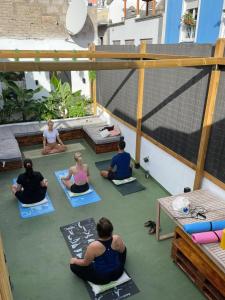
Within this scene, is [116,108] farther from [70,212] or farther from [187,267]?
[187,267]

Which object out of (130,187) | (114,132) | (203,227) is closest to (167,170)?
(130,187)

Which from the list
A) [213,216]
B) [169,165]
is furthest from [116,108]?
[213,216]

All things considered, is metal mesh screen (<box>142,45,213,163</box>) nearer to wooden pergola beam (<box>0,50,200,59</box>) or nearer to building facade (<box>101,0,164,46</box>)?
wooden pergola beam (<box>0,50,200,59</box>)

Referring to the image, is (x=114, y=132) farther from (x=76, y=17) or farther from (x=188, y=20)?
(x=188, y=20)

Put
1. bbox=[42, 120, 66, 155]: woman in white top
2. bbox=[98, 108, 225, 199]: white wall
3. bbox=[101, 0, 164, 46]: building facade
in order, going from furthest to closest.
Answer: bbox=[101, 0, 164, 46]: building facade < bbox=[42, 120, 66, 155]: woman in white top < bbox=[98, 108, 225, 199]: white wall

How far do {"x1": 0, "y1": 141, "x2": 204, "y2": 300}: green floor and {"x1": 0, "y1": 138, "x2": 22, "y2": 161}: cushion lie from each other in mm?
693

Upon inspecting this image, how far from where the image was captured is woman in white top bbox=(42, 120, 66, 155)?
820 centimetres

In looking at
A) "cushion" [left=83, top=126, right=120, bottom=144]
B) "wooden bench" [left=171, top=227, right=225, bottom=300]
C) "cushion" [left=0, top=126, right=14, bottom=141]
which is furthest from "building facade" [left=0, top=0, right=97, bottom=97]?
"wooden bench" [left=171, top=227, right=225, bottom=300]

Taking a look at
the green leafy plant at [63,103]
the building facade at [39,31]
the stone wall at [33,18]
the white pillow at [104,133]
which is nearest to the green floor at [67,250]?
the white pillow at [104,133]

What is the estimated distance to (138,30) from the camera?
15.9 m

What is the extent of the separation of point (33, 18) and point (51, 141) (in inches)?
237

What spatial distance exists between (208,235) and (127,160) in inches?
126

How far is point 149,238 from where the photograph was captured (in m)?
4.84

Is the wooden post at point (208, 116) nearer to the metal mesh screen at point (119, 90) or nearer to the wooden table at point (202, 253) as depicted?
the wooden table at point (202, 253)
